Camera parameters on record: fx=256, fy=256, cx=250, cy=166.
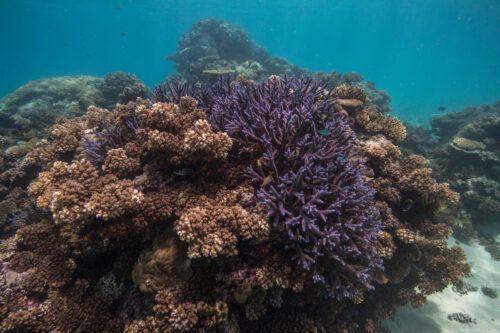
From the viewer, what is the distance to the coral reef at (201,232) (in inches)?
127

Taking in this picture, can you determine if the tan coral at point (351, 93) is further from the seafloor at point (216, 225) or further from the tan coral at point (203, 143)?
the tan coral at point (203, 143)

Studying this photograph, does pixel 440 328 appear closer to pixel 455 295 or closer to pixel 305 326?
pixel 455 295

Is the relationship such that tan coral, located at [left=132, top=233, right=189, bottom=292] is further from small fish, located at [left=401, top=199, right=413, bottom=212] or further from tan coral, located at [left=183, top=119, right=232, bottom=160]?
small fish, located at [left=401, top=199, right=413, bottom=212]

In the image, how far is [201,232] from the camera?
10.3 feet

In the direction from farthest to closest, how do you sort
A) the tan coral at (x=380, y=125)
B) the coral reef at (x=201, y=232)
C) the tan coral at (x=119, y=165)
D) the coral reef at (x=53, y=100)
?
the coral reef at (x=53, y=100)
the tan coral at (x=380, y=125)
the tan coral at (x=119, y=165)
the coral reef at (x=201, y=232)

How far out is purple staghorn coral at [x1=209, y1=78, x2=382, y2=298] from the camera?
338cm

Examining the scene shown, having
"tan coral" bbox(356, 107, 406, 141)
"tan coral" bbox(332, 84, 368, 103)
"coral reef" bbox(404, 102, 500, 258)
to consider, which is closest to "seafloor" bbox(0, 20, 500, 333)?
"tan coral" bbox(356, 107, 406, 141)

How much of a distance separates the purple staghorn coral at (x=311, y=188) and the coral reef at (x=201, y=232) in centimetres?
2

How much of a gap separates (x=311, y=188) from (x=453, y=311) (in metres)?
7.21

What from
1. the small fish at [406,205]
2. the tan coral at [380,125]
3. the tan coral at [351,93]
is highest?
the tan coral at [351,93]

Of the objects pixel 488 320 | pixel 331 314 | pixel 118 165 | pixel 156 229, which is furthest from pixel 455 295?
pixel 118 165

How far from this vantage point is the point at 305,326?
389 centimetres

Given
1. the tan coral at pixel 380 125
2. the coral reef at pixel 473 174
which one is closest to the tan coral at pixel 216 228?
the tan coral at pixel 380 125

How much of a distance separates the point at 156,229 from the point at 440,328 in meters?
7.80
